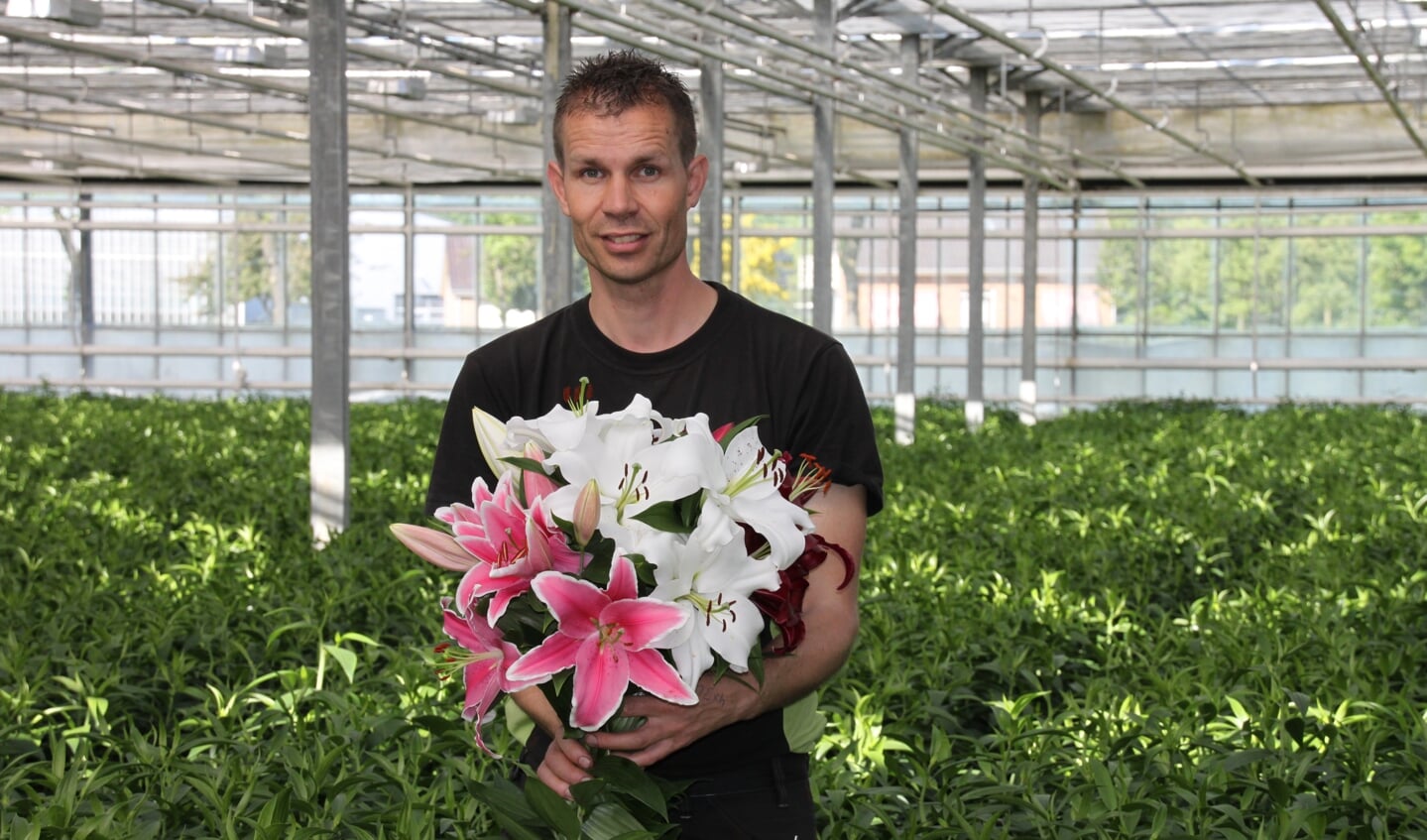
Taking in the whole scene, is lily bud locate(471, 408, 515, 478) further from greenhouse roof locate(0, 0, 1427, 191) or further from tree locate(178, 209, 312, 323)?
tree locate(178, 209, 312, 323)

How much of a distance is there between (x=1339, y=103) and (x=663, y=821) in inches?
835

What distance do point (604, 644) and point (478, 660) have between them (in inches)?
8.5

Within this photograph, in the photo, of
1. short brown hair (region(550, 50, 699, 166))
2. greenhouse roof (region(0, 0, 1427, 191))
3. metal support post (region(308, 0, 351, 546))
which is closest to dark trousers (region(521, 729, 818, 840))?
short brown hair (region(550, 50, 699, 166))

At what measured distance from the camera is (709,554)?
1.58 m

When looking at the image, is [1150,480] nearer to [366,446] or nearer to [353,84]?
[366,446]

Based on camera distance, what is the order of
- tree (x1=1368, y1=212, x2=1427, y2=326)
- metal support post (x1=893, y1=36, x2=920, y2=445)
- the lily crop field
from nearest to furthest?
the lily crop field < metal support post (x1=893, y1=36, x2=920, y2=445) < tree (x1=1368, y1=212, x2=1427, y2=326)

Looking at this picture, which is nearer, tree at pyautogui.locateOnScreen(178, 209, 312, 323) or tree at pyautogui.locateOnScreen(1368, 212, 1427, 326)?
tree at pyautogui.locateOnScreen(1368, 212, 1427, 326)

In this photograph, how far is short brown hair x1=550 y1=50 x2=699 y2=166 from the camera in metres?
1.90

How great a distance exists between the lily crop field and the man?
402 millimetres

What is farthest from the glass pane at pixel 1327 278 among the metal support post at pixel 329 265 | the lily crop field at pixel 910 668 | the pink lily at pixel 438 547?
the pink lily at pixel 438 547

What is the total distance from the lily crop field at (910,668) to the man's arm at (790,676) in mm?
478

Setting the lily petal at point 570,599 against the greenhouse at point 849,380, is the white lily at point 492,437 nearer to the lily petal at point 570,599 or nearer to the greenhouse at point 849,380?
the greenhouse at point 849,380

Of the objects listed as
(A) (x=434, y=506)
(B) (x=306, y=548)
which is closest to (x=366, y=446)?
(B) (x=306, y=548)

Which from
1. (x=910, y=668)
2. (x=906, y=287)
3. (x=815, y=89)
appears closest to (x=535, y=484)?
(x=910, y=668)
